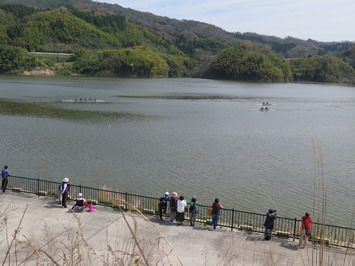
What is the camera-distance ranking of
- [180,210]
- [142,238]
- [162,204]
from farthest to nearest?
[162,204] < [180,210] < [142,238]

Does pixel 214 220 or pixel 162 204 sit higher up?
pixel 162 204

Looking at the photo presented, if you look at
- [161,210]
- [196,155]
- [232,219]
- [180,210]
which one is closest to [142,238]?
[180,210]

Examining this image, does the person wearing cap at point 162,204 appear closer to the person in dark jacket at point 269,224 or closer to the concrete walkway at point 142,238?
the concrete walkway at point 142,238

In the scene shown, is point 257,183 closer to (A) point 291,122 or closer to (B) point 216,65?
(A) point 291,122

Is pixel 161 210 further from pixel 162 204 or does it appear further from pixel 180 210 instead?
pixel 180 210

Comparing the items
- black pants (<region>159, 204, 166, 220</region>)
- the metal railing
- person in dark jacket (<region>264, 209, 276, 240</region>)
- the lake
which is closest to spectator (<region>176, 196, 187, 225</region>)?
black pants (<region>159, 204, 166, 220</region>)

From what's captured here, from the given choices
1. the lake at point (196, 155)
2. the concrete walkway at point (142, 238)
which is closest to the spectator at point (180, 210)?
the concrete walkway at point (142, 238)

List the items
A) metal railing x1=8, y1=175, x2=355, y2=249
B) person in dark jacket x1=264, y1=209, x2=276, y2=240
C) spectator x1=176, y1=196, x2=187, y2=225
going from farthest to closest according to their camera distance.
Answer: spectator x1=176, y1=196, x2=187, y2=225 < metal railing x1=8, y1=175, x2=355, y2=249 < person in dark jacket x1=264, y1=209, x2=276, y2=240

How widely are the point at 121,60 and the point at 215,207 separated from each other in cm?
17014

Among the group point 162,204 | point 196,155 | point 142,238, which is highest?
point 162,204

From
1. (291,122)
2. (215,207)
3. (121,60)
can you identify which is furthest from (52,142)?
(121,60)

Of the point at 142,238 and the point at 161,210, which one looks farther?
the point at 161,210

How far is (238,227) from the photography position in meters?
13.6

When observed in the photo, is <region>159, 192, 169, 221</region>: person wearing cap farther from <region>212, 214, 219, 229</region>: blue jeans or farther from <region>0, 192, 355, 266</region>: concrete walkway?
<region>212, 214, 219, 229</region>: blue jeans
